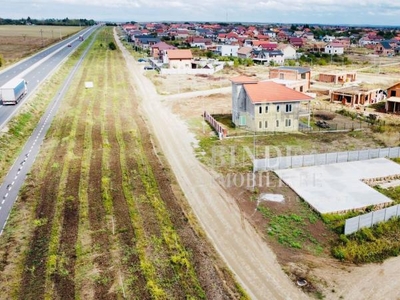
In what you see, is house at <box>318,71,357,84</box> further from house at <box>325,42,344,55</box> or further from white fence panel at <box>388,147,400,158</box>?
house at <box>325,42,344,55</box>

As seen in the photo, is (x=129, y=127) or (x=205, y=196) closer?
(x=205, y=196)

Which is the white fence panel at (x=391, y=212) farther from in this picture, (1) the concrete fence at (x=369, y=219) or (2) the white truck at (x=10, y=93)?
(2) the white truck at (x=10, y=93)

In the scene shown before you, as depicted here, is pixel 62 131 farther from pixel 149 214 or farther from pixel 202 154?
pixel 149 214

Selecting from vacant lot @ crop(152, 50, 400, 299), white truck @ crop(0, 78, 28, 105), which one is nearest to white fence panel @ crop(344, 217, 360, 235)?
vacant lot @ crop(152, 50, 400, 299)

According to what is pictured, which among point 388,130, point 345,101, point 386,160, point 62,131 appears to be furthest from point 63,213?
point 345,101

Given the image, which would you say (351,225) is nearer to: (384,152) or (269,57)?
(384,152)

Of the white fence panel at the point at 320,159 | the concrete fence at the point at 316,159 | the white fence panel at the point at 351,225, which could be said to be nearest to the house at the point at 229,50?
the concrete fence at the point at 316,159

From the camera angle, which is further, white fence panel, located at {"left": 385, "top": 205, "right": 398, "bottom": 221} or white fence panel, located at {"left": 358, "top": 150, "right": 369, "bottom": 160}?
white fence panel, located at {"left": 358, "top": 150, "right": 369, "bottom": 160}
